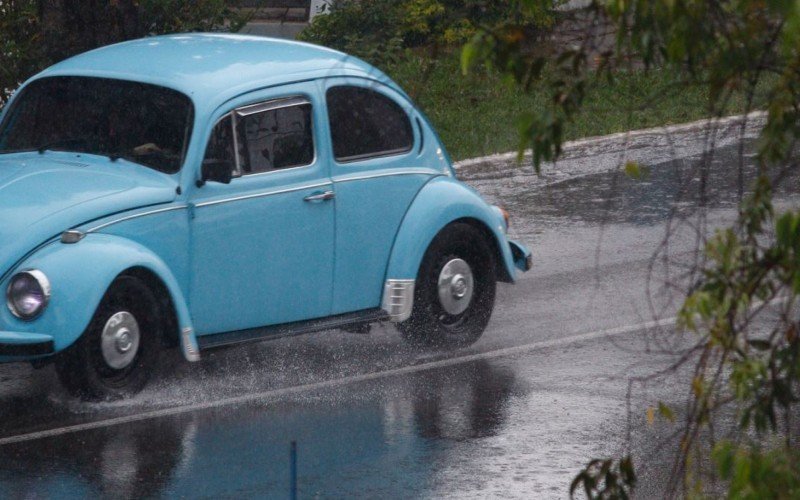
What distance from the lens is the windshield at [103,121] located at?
8359 mm

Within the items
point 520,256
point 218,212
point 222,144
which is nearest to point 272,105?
point 222,144

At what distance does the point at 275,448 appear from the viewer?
24.1ft

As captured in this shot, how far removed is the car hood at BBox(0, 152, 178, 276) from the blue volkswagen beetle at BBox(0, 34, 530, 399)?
11 mm

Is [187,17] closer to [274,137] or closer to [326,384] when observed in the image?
[274,137]

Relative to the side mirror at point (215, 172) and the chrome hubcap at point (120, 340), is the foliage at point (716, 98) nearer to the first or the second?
the chrome hubcap at point (120, 340)

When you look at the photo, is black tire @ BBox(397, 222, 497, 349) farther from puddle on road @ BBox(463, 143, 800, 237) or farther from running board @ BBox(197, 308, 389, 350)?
puddle on road @ BBox(463, 143, 800, 237)

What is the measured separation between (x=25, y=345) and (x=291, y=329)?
175 centimetres

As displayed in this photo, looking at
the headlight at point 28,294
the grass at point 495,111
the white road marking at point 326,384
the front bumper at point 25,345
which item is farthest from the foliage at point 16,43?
the front bumper at point 25,345

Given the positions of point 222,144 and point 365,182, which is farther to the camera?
point 365,182

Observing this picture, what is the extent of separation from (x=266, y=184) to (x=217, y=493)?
2333 millimetres

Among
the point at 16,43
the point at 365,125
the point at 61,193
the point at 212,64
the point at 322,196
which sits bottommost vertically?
the point at 16,43

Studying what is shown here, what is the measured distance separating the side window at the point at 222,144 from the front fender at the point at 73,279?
0.88 m

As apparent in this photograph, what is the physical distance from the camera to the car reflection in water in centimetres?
678

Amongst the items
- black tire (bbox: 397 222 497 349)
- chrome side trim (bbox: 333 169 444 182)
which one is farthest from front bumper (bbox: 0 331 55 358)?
black tire (bbox: 397 222 497 349)
